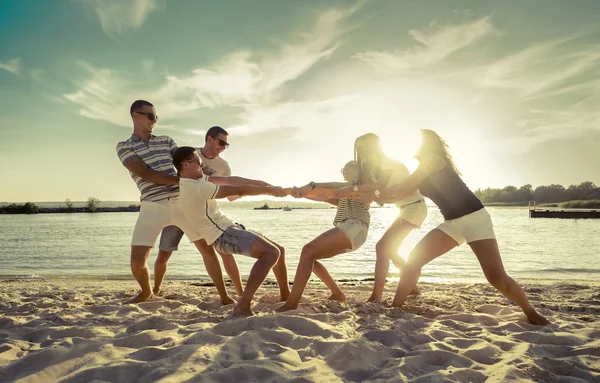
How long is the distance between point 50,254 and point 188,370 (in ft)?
52.7

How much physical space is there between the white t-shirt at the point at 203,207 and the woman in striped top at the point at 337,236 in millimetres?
1117

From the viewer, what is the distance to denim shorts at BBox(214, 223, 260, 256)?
4.71m

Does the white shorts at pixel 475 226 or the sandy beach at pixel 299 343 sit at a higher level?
the white shorts at pixel 475 226

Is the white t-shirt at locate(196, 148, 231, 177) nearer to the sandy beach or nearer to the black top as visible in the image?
the sandy beach

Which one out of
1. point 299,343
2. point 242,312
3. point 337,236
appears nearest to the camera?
point 299,343

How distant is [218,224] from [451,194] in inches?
114

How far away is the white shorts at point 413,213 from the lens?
584 cm

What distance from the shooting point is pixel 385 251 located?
5.68 m

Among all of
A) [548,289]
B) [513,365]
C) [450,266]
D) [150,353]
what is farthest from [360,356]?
[450,266]

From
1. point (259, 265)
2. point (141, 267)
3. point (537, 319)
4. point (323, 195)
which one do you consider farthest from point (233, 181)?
point (537, 319)

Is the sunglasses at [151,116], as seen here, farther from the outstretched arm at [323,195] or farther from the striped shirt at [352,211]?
the striped shirt at [352,211]

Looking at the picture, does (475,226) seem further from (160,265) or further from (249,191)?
(160,265)

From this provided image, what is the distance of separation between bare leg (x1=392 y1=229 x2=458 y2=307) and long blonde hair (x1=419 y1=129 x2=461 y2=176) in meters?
0.83

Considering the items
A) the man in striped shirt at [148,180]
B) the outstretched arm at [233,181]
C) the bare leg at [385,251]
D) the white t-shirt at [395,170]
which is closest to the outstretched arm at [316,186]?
the outstretched arm at [233,181]
